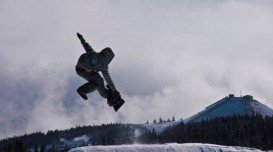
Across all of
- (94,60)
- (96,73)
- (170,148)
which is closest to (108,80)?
(96,73)

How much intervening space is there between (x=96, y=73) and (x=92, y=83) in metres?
0.49

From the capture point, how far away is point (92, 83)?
1200 centimetres

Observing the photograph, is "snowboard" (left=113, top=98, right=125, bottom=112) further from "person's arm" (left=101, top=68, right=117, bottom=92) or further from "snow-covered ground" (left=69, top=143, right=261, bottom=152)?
"snow-covered ground" (left=69, top=143, right=261, bottom=152)

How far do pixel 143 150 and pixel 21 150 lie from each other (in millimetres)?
37962

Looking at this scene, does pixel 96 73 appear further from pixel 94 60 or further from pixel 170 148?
pixel 170 148

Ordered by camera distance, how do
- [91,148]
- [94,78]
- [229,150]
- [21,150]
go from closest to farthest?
[94,78], [229,150], [91,148], [21,150]

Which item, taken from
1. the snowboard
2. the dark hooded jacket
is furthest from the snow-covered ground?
the dark hooded jacket

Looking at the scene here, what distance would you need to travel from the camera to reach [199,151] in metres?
111

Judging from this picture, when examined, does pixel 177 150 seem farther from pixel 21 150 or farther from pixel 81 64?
pixel 81 64

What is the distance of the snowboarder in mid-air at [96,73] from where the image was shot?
1096 cm

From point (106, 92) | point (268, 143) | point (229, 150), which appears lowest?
point (106, 92)

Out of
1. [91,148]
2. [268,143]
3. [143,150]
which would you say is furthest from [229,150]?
[268,143]

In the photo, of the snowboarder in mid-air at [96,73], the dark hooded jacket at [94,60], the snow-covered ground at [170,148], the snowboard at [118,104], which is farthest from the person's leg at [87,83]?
the snow-covered ground at [170,148]

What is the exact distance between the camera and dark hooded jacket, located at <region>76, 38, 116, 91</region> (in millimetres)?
10906
